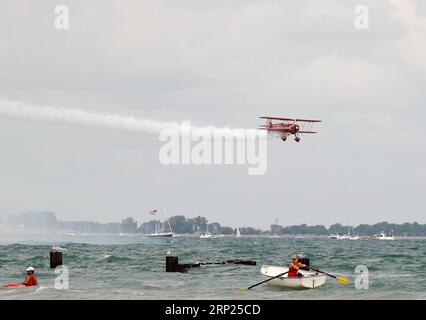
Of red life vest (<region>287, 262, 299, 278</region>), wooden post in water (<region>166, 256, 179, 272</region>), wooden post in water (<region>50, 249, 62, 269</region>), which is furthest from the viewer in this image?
wooden post in water (<region>50, 249, 62, 269</region>)

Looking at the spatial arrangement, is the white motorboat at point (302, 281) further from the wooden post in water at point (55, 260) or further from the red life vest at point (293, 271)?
the wooden post in water at point (55, 260)

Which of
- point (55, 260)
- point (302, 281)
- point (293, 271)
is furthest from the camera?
point (55, 260)

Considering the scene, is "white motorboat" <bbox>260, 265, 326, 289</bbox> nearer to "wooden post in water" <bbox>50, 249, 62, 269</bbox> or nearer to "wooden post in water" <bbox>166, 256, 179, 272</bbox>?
"wooden post in water" <bbox>166, 256, 179, 272</bbox>

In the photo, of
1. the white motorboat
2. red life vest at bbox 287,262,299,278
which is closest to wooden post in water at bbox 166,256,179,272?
the white motorboat

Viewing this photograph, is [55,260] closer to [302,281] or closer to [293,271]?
[293,271]

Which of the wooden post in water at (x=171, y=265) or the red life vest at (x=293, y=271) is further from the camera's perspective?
the wooden post in water at (x=171, y=265)

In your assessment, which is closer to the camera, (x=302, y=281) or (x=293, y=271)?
(x=302, y=281)

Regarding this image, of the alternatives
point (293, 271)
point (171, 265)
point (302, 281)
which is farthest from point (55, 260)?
point (302, 281)

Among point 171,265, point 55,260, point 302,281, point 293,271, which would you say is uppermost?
point 293,271

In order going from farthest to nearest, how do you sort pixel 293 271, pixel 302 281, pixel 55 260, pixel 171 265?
pixel 55 260
pixel 171 265
pixel 293 271
pixel 302 281

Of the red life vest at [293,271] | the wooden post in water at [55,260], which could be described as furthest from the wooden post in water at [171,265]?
the red life vest at [293,271]

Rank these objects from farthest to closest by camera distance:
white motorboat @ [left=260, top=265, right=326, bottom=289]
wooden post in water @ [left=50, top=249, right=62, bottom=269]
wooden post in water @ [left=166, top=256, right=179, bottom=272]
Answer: wooden post in water @ [left=50, top=249, right=62, bottom=269]
wooden post in water @ [left=166, top=256, right=179, bottom=272]
white motorboat @ [left=260, top=265, right=326, bottom=289]
